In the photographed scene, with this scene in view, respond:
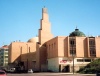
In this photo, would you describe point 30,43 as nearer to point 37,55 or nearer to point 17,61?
point 17,61

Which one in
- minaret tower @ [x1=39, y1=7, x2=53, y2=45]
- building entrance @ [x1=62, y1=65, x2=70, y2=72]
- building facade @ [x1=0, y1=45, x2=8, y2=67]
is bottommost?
building entrance @ [x1=62, y1=65, x2=70, y2=72]

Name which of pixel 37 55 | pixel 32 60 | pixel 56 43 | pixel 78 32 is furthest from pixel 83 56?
pixel 32 60

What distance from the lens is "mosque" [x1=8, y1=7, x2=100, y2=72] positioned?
7675cm

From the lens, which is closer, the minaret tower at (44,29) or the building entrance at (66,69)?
the building entrance at (66,69)

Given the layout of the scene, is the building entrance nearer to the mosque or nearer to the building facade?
the mosque

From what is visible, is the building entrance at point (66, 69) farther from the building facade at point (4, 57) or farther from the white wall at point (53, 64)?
the building facade at point (4, 57)

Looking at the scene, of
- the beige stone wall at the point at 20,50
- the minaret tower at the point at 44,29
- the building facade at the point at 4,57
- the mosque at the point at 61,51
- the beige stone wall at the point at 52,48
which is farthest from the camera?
the building facade at the point at 4,57

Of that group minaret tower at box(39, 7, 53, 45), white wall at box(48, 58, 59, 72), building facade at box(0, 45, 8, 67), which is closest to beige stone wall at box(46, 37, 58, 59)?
white wall at box(48, 58, 59, 72)

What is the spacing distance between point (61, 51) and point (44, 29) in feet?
69.4

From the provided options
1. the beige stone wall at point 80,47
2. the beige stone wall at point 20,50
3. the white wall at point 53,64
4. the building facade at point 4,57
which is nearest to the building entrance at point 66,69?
the white wall at point 53,64

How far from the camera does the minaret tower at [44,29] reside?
94.7 metres

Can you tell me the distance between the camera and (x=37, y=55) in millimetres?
95688

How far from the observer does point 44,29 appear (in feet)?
314

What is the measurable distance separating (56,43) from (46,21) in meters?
19.1
